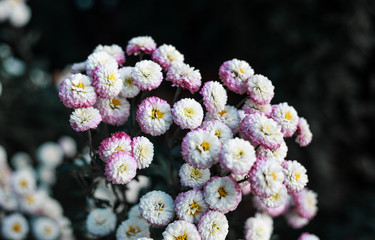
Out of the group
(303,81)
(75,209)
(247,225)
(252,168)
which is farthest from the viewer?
(303,81)

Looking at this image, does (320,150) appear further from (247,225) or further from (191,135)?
(191,135)

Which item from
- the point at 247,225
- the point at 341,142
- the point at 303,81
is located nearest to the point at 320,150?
the point at 341,142

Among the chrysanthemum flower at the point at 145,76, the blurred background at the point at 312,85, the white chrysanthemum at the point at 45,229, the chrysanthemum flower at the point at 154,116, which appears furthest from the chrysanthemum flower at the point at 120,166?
the blurred background at the point at 312,85

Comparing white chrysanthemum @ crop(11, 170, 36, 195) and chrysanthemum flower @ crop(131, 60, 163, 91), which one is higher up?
chrysanthemum flower @ crop(131, 60, 163, 91)

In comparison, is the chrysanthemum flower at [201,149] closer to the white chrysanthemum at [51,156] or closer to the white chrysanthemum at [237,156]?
the white chrysanthemum at [237,156]

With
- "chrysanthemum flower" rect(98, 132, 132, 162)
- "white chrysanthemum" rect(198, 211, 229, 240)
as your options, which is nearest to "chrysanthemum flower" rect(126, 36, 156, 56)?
"chrysanthemum flower" rect(98, 132, 132, 162)

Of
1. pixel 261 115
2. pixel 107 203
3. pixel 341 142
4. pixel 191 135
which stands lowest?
pixel 107 203

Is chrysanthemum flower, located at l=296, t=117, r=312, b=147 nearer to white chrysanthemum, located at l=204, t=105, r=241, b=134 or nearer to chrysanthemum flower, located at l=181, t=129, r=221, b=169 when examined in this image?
white chrysanthemum, located at l=204, t=105, r=241, b=134

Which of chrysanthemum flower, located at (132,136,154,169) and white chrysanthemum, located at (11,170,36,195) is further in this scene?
white chrysanthemum, located at (11,170,36,195)
